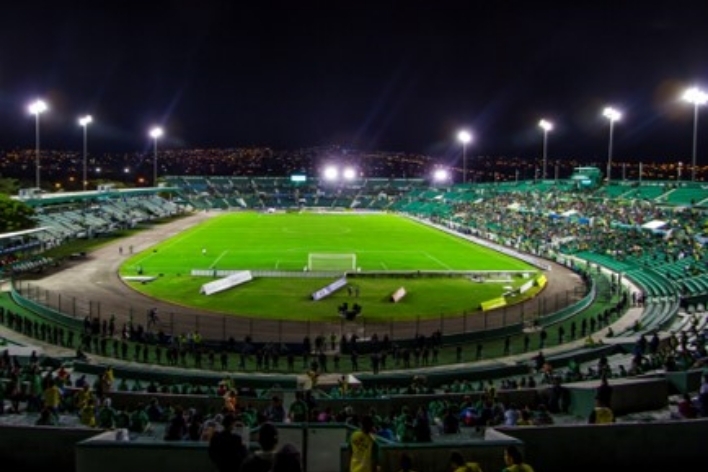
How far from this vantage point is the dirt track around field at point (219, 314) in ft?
117

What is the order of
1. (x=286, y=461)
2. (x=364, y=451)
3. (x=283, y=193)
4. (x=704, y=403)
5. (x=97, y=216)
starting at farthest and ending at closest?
(x=283, y=193) < (x=97, y=216) < (x=704, y=403) < (x=364, y=451) < (x=286, y=461)

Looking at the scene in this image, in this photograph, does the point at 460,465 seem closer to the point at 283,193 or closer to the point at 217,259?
the point at 217,259

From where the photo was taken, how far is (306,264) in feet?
204

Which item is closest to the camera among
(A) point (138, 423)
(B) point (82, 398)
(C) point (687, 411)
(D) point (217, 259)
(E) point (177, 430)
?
(E) point (177, 430)

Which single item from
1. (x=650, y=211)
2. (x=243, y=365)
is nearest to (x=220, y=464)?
(x=243, y=365)

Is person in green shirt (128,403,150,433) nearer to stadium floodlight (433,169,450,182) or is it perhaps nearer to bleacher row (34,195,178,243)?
bleacher row (34,195,178,243)

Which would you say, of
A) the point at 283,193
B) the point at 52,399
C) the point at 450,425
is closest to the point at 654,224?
the point at 450,425

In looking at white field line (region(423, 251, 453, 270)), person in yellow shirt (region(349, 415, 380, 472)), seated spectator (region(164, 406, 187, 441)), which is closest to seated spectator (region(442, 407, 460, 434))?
seated spectator (region(164, 406, 187, 441))

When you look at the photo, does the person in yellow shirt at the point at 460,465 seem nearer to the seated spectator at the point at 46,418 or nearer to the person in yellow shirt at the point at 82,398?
the seated spectator at the point at 46,418

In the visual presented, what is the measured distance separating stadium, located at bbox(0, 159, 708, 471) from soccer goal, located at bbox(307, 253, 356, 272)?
2.07 ft

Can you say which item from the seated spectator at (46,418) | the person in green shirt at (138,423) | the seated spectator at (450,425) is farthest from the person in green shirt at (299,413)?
the seated spectator at (46,418)

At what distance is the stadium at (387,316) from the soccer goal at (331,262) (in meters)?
0.63

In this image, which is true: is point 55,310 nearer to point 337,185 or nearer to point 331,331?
point 331,331

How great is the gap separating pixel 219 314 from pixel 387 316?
30.1ft
